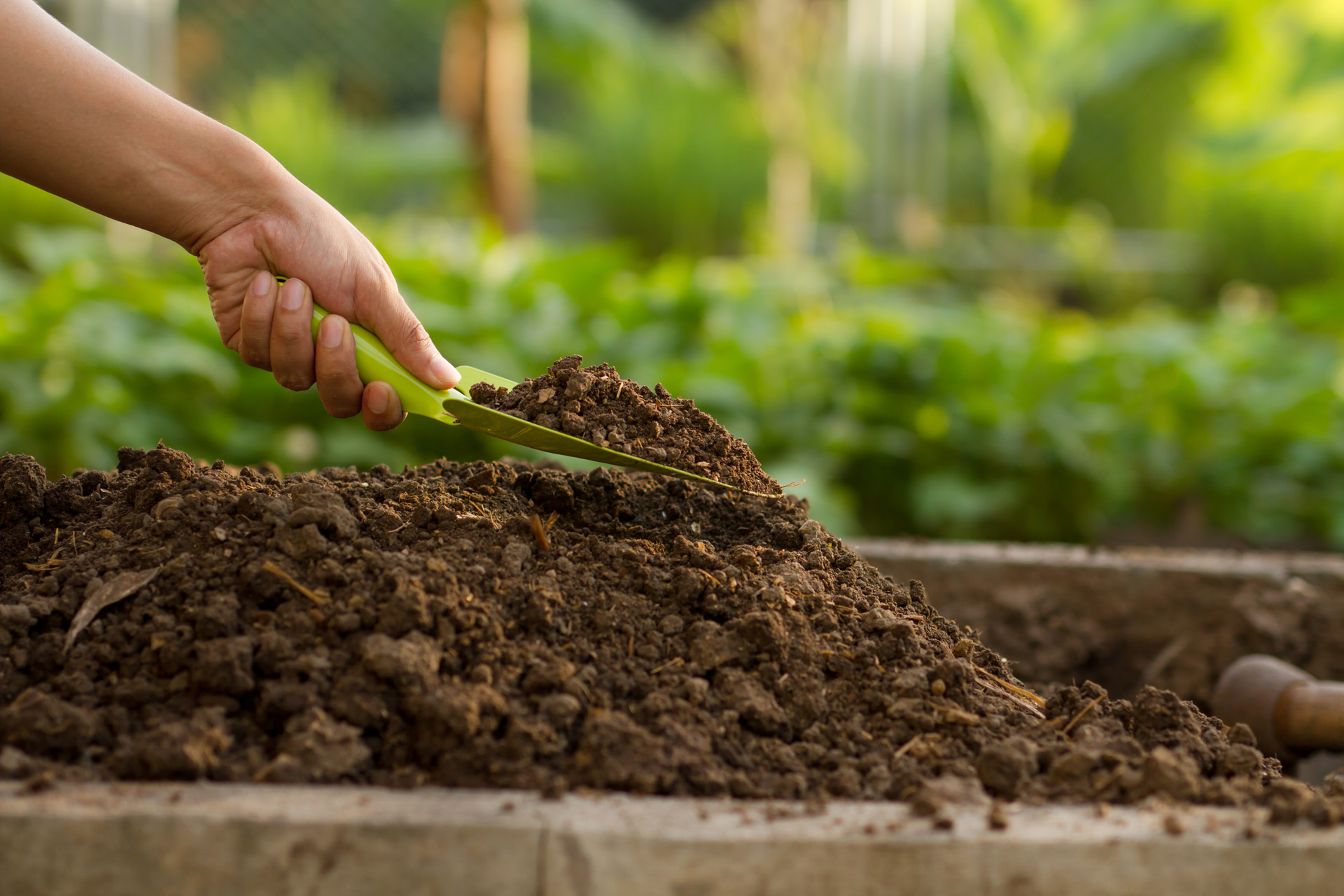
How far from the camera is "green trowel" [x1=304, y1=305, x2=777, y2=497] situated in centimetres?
121

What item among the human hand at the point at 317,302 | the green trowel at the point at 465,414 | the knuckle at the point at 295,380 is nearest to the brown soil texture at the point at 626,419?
the green trowel at the point at 465,414

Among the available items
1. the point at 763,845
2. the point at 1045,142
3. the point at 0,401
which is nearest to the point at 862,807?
the point at 763,845

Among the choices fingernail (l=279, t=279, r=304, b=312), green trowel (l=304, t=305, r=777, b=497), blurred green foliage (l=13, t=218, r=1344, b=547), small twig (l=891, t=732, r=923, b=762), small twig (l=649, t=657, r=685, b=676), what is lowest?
small twig (l=891, t=732, r=923, b=762)

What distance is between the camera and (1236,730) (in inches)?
45.3

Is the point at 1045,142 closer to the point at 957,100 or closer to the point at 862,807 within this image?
the point at 957,100

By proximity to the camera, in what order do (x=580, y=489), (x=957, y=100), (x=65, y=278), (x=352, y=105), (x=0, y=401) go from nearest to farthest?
(x=580, y=489), (x=0, y=401), (x=65, y=278), (x=352, y=105), (x=957, y=100)

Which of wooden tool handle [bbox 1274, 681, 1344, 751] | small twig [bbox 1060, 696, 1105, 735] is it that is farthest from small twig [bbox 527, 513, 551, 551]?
wooden tool handle [bbox 1274, 681, 1344, 751]

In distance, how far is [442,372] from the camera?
4.20ft

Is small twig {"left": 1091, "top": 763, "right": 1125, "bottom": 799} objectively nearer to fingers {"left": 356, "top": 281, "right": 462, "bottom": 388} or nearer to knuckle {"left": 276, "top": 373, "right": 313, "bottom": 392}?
fingers {"left": 356, "top": 281, "right": 462, "bottom": 388}

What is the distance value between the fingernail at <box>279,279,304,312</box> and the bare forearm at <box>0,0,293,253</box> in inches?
4.3

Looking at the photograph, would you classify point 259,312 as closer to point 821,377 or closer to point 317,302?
point 317,302

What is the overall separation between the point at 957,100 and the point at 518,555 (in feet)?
42.1

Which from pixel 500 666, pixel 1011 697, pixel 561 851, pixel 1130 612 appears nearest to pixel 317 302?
pixel 500 666

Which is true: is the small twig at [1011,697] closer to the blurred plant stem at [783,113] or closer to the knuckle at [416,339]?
the knuckle at [416,339]
